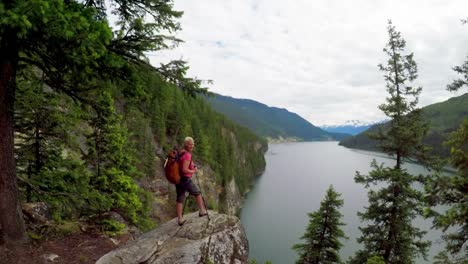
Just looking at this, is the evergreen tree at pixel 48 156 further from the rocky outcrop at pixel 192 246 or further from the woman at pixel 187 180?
the woman at pixel 187 180

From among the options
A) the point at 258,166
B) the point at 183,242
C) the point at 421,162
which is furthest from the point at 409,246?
the point at 258,166

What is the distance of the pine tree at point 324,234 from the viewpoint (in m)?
20.7

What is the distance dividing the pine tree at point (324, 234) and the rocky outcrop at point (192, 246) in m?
13.1

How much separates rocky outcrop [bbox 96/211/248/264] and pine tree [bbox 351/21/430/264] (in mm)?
11464

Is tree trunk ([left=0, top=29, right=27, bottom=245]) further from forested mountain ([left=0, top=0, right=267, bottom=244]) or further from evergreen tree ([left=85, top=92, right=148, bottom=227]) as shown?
evergreen tree ([left=85, top=92, right=148, bottom=227])

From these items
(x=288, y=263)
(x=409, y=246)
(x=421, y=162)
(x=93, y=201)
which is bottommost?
(x=288, y=263)

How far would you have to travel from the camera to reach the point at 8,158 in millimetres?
8367

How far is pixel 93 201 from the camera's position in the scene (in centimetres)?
1062

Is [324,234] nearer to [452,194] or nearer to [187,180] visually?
[452,194]

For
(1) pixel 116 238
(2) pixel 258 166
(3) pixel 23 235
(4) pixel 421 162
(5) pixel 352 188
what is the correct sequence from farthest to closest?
(2) pixel 258 166 < (5) pixel 352 188 < (4) pixel 421 162 < (1) pixel 116 238 < (3) pixel 23 235

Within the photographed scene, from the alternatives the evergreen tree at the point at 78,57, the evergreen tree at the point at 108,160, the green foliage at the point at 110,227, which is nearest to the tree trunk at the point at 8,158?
Result: the evergreen tree at the point at 78,57

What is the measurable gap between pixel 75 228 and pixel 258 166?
12082 cm

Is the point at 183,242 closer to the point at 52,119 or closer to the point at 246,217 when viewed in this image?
the point at 52,119

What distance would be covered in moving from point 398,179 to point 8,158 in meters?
17.0
